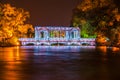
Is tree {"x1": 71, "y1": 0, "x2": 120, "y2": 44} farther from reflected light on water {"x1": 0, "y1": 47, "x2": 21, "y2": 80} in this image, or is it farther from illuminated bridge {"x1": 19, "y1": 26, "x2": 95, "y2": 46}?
illuminated bridge {"x1": 19, "y1": 26, "x2": 95, "y2": 46}

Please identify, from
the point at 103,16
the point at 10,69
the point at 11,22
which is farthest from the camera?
the point at 11,22

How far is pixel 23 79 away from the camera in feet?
52.1

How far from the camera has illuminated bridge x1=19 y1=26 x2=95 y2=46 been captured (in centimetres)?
11224

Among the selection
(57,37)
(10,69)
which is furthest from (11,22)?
(10,69)

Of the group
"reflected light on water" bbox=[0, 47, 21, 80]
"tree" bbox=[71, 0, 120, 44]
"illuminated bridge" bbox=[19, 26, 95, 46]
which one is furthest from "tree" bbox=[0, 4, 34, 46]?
"reflected light on water" bbox=[0, 47, 21, 80]

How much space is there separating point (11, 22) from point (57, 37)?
2744 centimetres

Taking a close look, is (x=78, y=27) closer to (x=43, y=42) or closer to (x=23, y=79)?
(x=43, y=42)

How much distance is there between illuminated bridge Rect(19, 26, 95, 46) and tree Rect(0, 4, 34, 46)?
852 centimetres

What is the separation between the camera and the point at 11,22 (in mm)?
96438

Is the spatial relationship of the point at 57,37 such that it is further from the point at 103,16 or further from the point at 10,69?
the point at 10,69

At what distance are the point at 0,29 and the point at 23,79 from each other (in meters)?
76.4

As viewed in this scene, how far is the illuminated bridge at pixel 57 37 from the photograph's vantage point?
112 meters

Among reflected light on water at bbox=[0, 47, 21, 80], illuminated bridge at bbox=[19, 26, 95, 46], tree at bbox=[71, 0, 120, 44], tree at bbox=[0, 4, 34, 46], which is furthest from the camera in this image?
illuminated bridge at bbox=[19, 26, 95, 46]

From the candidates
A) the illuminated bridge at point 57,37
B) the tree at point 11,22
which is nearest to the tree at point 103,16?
the tree at point 11,22
